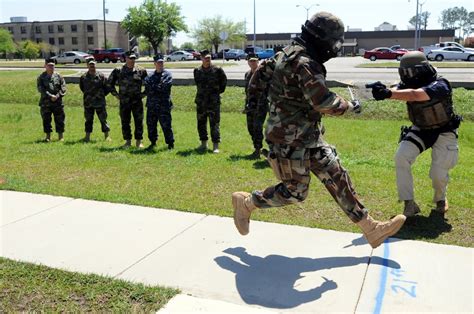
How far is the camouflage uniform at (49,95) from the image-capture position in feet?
34.8

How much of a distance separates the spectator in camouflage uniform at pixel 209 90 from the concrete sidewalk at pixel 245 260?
378 cm

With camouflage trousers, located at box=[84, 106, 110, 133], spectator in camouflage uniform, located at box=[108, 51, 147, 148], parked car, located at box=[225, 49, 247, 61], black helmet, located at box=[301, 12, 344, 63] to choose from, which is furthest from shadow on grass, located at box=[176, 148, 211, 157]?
parked car, located at box=[225, 49, 247, 61]

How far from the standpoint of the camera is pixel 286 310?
11.1 ft

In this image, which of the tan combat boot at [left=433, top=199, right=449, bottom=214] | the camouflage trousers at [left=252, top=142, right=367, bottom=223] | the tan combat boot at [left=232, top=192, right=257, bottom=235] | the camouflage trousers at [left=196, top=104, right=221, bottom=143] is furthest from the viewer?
the camouflage trousers at [left=196, top=104, right=221, bottom=143]

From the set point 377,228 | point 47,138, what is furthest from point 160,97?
point 377,228

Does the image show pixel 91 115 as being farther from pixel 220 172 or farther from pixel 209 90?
pixel 220 172

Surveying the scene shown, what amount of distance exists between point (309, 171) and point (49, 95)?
815 centimetres

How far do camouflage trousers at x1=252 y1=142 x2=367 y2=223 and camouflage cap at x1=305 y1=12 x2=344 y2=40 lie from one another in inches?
33.6

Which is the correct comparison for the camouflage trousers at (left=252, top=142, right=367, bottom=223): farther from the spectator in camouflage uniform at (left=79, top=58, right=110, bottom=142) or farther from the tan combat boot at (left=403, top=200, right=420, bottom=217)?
the spectator in camouflage uniform at (left=79, top=58, right=110, bottom=142)

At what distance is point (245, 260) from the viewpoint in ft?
13.9

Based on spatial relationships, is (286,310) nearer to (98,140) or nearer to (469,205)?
(469,205)

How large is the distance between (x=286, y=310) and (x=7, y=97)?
18589mm

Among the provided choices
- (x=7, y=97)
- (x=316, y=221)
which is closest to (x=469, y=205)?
(x=316, y=221)

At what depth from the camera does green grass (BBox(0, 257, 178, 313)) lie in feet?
11.3
